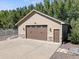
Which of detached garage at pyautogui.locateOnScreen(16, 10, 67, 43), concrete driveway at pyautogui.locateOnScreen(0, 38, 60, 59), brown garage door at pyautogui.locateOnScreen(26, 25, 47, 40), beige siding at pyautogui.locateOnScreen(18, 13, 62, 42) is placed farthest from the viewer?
brown garage door at pyautogui.locateOnScreen(26, 25, 47, 40)

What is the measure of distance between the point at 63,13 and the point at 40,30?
1092 cm

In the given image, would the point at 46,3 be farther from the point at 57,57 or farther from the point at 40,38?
the point at 57,57

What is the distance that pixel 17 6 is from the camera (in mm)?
39812

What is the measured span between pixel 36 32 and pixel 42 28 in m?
1.27

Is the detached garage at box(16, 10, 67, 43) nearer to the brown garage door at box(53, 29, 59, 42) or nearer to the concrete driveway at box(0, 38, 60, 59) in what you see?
the brown garage door at box(53, 29, 59, 42)

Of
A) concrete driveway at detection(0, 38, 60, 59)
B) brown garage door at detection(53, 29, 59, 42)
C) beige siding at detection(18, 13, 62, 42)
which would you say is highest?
beige siding at detection(18, 13, 62, 42)

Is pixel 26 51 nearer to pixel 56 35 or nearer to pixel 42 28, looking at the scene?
pixel 56 35

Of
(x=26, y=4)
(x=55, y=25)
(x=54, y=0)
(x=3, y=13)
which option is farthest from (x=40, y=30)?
(x=3, y=13)

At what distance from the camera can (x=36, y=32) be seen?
65.1 ft

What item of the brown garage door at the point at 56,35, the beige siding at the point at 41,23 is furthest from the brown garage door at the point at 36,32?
the brown garage door at the point at 56,35

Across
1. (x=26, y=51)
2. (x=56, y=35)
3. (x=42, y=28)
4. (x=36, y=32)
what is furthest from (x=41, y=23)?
(x=26, y=51)

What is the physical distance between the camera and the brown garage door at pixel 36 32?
62.3ft

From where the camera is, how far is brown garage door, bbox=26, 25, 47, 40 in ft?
62.3

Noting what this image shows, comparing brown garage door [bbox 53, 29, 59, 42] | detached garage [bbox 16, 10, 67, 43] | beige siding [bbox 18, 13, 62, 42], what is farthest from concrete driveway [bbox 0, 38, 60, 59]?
beige siding [bbox 18, 13, 62, 42]
